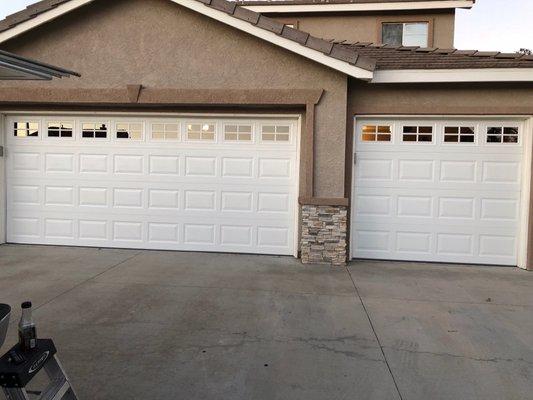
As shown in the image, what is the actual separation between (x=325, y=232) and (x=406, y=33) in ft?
29.0

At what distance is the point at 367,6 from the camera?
1236cm

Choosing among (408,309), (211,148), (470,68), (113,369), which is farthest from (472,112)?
(113,369)

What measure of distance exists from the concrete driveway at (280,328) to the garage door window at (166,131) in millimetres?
2431

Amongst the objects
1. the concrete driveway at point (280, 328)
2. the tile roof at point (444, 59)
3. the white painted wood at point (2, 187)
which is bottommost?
the concrete driveway at point (280, 328)

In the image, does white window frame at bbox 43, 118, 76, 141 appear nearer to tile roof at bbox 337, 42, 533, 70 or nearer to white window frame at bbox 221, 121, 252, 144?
white window frame at bbox 221, 121, 252, 144

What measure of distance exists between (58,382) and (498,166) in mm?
7278

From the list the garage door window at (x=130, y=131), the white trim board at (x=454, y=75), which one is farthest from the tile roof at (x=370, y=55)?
the garage door window at (x=130, y=131)

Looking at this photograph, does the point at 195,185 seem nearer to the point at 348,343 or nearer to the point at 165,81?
the point at 165,81

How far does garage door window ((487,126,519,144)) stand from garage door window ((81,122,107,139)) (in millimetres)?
7175

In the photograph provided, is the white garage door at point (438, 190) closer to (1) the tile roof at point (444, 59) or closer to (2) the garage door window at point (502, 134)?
(2) the garage door window at point (502, 134)

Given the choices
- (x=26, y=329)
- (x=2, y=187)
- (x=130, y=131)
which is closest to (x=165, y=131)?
(x=130, y=131)

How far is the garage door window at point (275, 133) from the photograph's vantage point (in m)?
7.47

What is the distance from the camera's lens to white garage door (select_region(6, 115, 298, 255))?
7.52 m

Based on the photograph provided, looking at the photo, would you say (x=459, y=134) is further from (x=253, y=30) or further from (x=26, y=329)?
(x=26, y=329)
